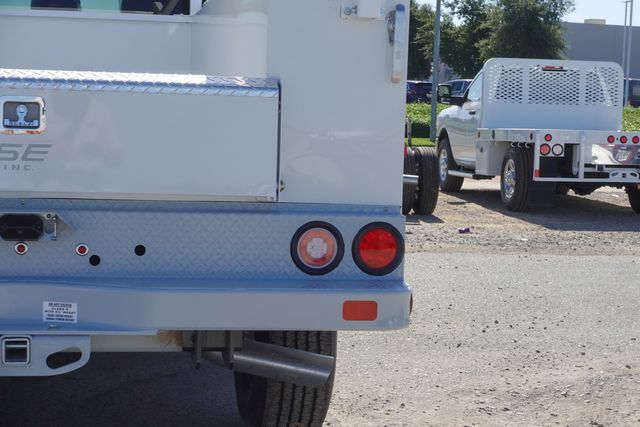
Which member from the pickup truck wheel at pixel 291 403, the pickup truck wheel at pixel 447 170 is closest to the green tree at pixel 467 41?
the pickup truck wheel at pixel 447 170

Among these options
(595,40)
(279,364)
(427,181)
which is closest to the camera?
(279,364)

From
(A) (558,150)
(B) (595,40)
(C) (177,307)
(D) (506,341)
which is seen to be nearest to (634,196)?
(A) (558,150)

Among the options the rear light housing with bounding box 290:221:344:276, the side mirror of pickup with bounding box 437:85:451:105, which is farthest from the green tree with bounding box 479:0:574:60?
the rear light housing with bounding box 290:221:344:276

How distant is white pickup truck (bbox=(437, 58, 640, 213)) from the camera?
13875 millimetres

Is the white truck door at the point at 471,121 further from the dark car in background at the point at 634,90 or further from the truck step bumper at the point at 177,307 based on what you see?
the dark car in background at the point at 634,90

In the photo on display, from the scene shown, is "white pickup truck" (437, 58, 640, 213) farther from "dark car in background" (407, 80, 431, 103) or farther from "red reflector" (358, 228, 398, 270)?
"dark car in background" (407, 80, 431, 103)

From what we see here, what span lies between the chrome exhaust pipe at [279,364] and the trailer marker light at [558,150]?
10118mm

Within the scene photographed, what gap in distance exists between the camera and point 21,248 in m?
3.88

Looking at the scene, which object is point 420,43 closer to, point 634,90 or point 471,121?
point 634,90

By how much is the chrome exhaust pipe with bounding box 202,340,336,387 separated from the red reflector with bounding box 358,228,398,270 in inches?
21.6

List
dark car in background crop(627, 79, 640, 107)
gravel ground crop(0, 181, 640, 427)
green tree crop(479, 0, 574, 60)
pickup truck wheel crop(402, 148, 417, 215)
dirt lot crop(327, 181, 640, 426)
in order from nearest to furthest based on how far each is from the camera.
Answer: gravel ground crop(0, 181, 640, 427) < dirt lot crop(327, 181, 640, 426) < pickup truck wheel crop(402, 148, 417, 215) < dark car in background crop(627, 79, 640, 107) < green tree crop(479, 0, 574, 60)

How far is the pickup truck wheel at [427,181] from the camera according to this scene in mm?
13547

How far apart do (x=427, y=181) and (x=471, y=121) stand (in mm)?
2907

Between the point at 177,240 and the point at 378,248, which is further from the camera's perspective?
the point at 378,248
